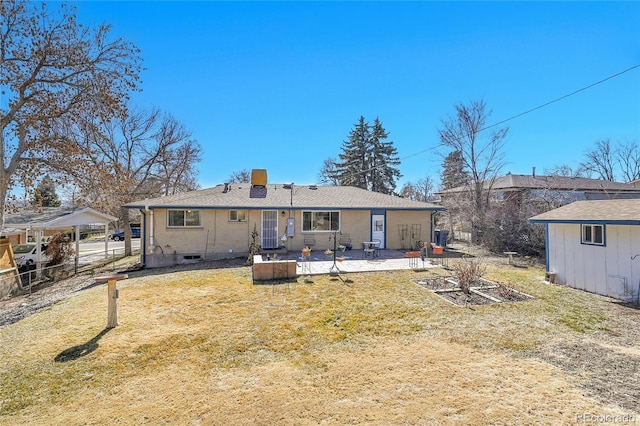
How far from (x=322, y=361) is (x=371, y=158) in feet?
112

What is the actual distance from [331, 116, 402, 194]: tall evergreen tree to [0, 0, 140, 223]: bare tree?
2856 cm

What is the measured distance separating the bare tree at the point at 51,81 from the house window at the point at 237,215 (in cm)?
586

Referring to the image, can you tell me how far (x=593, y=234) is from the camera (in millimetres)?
8500

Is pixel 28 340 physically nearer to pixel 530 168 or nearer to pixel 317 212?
pixel 317 212

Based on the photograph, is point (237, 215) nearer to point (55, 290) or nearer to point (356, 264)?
point (356, 264)

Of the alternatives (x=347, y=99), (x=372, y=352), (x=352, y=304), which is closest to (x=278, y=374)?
(x=372, y=352)

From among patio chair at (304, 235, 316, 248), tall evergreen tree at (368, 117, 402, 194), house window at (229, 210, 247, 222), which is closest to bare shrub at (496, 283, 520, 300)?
patio chair at (304, 235, 316, 248)

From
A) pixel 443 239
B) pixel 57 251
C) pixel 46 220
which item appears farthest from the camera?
pixel 443 239

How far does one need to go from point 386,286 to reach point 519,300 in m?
3.41

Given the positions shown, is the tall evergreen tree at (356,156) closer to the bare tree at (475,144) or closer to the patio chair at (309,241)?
the bare tree at (475,144)

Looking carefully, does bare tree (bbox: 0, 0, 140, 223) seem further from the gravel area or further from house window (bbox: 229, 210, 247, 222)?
house window (bbox: 229, 210, 247, 222)

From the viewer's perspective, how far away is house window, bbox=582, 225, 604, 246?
27.2 feet

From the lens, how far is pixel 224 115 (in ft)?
64.7

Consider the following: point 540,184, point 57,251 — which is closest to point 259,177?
point 57,251
